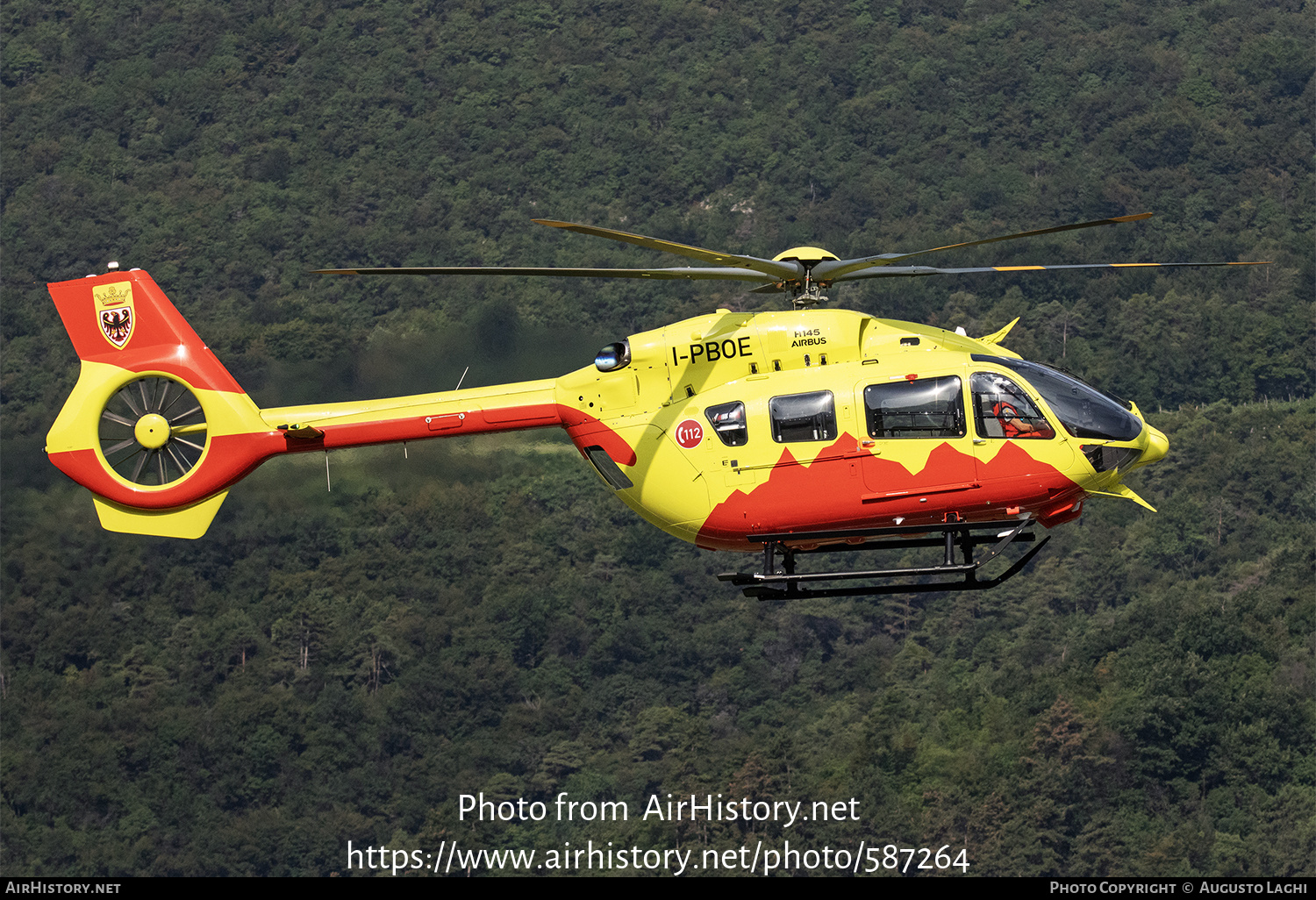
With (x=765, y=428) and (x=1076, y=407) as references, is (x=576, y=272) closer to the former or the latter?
(x=765, y=428)

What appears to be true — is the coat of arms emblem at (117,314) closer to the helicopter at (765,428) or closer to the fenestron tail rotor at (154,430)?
the helicopter at (765,428)

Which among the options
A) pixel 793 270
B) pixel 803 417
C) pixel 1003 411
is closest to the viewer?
pixel 1003 411

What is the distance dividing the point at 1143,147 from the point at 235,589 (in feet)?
231

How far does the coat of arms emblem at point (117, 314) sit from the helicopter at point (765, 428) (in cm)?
13

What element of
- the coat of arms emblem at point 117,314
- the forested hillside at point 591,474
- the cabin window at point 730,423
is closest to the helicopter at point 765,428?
the cabin window at point 730,423

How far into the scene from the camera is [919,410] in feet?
77.8

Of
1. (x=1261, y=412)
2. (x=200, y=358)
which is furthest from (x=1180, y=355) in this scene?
(x=200, y=358)

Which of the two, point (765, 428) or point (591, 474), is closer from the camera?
point (765, 428)

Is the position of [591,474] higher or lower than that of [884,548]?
higher

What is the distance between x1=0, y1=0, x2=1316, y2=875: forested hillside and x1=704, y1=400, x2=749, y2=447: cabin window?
21823mm

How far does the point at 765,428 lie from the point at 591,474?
237ft

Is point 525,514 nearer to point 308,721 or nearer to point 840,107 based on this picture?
point 308,721

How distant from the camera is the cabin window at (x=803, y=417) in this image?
23.9 meters

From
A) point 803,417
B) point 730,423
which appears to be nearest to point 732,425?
point 730,423
